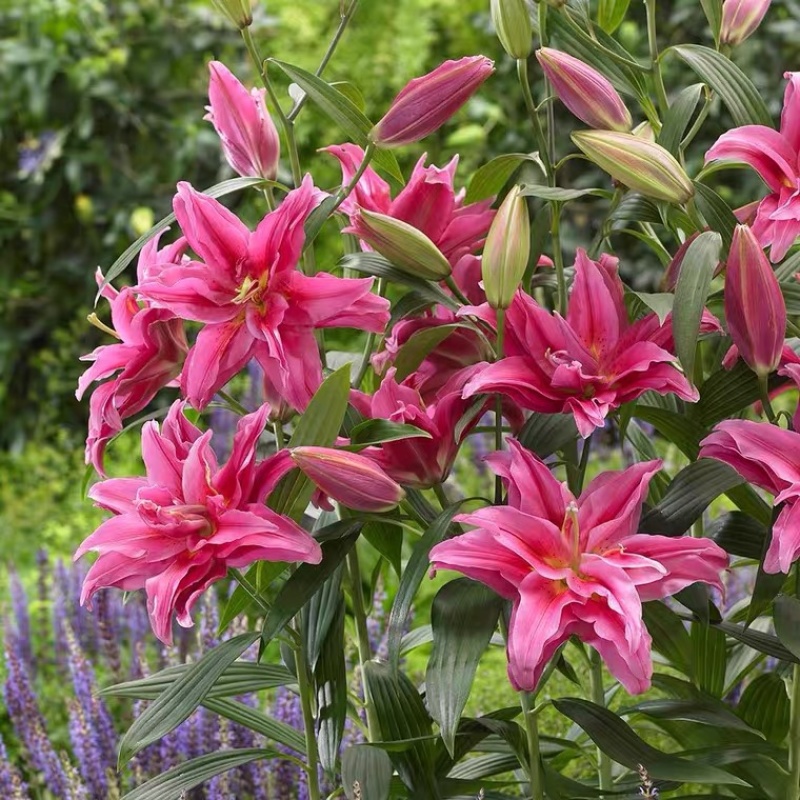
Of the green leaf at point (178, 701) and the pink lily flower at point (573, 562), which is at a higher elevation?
the pink lily flower at point (573, 562)

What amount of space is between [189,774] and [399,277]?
41 centimetres

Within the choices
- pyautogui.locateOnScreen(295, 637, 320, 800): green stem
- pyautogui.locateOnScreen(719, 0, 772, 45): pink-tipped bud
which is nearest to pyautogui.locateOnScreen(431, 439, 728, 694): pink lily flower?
pyautogui.locateOnScreen(295, 637, 320, 800): green stem

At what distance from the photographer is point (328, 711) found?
0.84 meters

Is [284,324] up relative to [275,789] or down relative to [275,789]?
up

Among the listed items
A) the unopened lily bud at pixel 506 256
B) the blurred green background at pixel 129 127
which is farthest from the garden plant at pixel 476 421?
the blurred green background at pixel 129 127

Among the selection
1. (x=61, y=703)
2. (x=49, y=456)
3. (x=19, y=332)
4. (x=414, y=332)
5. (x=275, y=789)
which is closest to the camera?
(x=414, y=332)

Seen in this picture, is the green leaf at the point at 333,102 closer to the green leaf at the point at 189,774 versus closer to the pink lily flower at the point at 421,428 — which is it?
the pink lily flower at the point at 421,428

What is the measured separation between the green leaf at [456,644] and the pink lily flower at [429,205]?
0.24 meters

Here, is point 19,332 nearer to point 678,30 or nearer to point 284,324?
point 678,30

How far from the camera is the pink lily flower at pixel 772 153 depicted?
75 cm

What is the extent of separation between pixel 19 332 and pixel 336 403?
2.85 meters

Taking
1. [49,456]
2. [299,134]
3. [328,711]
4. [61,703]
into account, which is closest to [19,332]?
[49,456]

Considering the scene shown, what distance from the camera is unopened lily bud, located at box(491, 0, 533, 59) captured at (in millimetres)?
764

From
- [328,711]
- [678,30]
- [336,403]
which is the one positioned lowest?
[328,711]
